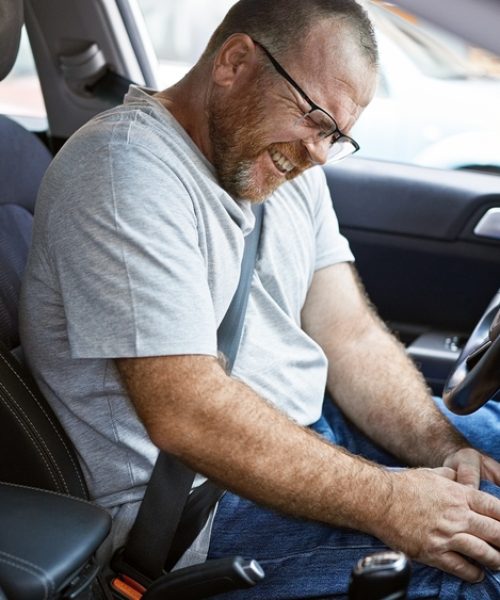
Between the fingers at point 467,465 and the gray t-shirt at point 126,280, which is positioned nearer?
the gray t-shirt at point 126,280

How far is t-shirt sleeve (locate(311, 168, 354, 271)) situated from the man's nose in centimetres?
33

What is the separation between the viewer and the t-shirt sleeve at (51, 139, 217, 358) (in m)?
1.42

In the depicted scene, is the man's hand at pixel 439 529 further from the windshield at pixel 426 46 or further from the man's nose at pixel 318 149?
the windshield at pixel 426 46

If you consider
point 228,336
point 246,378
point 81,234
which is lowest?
point 246,378

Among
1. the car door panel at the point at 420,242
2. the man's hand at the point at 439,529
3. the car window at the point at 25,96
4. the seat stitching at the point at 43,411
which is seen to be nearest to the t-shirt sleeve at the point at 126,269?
the seat stitching at the point at 43,411

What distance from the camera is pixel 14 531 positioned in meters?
1.31

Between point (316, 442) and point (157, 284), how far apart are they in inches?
13.0

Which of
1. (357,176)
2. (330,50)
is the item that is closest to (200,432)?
(330,50)

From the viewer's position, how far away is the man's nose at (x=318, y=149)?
1.67 metres

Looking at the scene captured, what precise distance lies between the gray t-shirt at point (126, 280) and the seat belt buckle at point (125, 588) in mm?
102

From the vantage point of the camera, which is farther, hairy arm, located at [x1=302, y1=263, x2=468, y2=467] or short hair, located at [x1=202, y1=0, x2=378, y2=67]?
hairy arm, located at [x1=302, y1=263, x2=468, y2=467]

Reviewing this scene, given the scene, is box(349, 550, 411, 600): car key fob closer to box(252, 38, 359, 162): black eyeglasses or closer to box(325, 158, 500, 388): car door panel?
box(252, 38, 359, 162): black eyeglasses

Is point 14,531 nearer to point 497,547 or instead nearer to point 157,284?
point 157,284

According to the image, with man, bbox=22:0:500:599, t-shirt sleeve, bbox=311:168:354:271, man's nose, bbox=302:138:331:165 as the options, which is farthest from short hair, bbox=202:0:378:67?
t-shirt sleeve, bbox=311:168:354:271
